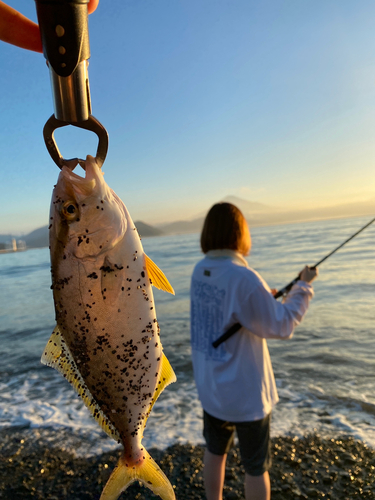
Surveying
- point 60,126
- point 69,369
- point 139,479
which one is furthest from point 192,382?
point 60,126

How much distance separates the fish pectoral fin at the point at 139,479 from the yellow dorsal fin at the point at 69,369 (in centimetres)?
16

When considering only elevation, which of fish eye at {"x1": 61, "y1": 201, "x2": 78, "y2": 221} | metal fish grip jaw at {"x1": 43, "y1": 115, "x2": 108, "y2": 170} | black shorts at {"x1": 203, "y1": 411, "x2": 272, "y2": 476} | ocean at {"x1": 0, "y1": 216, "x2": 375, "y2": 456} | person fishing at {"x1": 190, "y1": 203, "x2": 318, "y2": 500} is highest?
metal fish grip jaw at {"x1": 43, "y1": 115, "x2": 108, "y2": 170}

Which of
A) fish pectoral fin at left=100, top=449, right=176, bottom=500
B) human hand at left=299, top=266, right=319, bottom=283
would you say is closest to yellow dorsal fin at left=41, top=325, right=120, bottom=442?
fish pectoral fin at left=100, top=449, right=176, bottom=500

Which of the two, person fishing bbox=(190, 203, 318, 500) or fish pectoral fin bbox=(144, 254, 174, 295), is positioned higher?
fish pectoral fin bbox=(144, 254, 174, 295)

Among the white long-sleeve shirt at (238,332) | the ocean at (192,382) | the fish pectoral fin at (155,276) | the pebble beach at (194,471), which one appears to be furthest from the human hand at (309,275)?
the fish pectoral fin at (155,276)

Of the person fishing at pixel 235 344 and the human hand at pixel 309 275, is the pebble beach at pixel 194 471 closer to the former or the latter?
the person fishing at pixel 235 344

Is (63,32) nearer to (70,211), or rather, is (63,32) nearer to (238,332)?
(70,211)

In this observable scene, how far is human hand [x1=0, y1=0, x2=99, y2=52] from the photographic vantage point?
60.3 inches

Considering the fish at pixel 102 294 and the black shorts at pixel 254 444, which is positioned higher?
the fish at pixel 102 294

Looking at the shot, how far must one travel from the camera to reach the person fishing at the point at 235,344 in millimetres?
3764

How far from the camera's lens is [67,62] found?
1246 mm

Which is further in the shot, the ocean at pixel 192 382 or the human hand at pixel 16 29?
the ocean at pixel 192 382

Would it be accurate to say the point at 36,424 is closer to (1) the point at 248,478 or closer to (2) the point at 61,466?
(2) the point at 61,466

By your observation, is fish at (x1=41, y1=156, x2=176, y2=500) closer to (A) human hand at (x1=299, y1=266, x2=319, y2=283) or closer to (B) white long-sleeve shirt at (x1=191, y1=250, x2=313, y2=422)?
(B) white long-sleeve shirt at (x1=191, y1=250, x2=313, y2=422)
